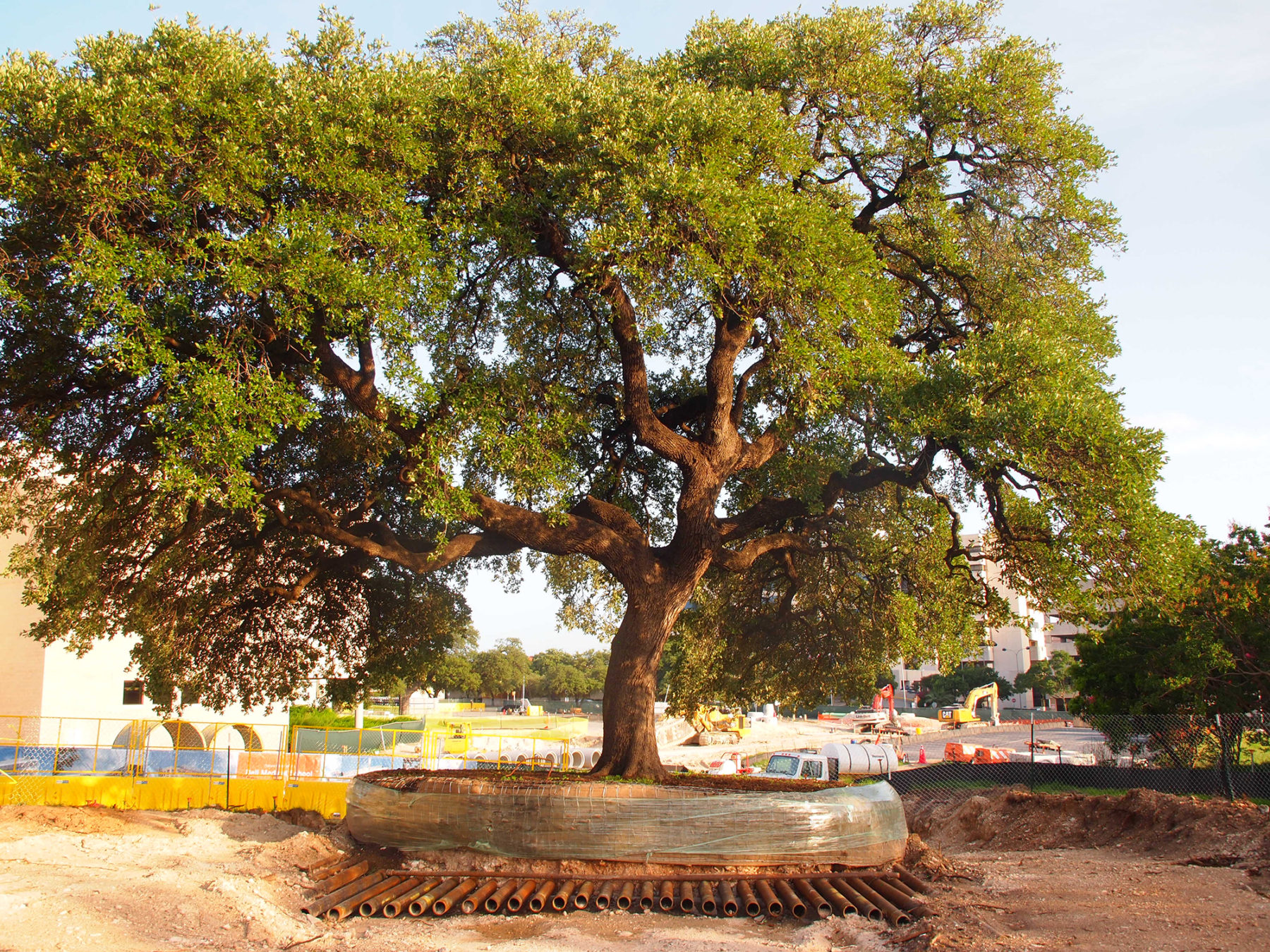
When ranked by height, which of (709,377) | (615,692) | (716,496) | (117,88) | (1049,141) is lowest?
(615,692)

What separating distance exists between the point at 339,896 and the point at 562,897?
96.0 inches

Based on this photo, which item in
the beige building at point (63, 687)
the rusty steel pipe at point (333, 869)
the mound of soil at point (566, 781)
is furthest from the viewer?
the beige building at point (63, 687)

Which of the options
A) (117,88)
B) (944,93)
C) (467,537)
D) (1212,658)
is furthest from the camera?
(1212,658)

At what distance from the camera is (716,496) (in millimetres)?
12266

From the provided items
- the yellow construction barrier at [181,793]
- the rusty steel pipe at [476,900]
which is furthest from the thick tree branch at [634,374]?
the yellow construction barrier at [181,793]

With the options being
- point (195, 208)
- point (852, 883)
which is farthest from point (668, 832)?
point (195, 208)

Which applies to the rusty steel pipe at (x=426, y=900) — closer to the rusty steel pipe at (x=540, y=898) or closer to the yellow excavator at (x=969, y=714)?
the rusty steel pipe at (x=540, y=898)

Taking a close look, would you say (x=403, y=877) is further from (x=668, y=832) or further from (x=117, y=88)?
(x=117, y=88)

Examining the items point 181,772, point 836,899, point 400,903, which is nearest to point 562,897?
point 400,903

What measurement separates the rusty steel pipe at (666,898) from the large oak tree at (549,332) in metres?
2.43

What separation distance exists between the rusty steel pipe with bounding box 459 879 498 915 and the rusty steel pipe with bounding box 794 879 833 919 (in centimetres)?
330

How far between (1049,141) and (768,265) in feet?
18.5

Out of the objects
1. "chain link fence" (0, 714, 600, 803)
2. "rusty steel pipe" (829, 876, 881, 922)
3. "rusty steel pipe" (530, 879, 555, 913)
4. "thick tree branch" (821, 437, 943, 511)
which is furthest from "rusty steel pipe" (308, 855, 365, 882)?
"thick tree branch" (821, 437, 943, 511)

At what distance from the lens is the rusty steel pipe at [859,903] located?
8992 millimetres
